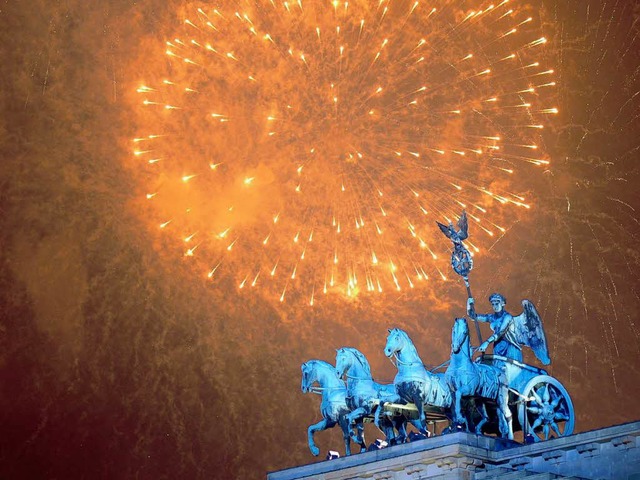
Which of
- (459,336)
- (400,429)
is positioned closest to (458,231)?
(459,336)

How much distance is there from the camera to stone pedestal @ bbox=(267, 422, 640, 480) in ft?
70.9

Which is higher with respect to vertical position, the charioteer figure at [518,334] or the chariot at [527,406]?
the charioteer figure at [518,334]

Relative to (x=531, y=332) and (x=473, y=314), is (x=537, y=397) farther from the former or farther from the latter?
(x=473, y=314)

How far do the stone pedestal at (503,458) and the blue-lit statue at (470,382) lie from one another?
25.6 inches

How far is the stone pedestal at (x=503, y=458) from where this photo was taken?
21609mm

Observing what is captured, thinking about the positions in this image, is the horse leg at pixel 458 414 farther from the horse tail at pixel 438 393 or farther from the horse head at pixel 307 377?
the horse head at pixel 307 377

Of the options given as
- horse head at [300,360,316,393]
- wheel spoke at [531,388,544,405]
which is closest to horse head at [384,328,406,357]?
horse head at [300,360,316,393]

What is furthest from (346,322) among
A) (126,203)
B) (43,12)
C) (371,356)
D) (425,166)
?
(43,12)

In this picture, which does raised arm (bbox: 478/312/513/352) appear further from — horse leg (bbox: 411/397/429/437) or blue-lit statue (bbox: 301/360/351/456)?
blue-lit statue (bbox: 301/360/351/456)

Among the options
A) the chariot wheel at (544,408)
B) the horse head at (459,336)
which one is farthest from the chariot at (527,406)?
the horse head at (459,336)

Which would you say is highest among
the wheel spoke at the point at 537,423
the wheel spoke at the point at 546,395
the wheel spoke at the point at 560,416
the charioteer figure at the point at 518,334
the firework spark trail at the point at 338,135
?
the firework spark trail at the point at 338,135

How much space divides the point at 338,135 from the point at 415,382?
12.5 m

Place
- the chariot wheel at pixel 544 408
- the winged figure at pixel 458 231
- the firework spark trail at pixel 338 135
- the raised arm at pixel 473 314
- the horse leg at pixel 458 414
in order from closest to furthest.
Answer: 1. the horse leg at pixel 458 414
2. the chariot wheel at pixel 544 408
3. the raised arm at pixel 473 314
4. the winged figure at pixel 458 231
5. the firework spark trail at pixel 338 135

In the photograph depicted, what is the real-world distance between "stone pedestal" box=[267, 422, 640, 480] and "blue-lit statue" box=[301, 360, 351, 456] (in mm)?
882
